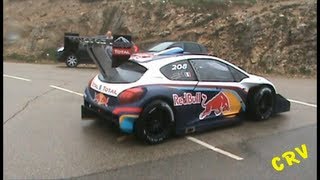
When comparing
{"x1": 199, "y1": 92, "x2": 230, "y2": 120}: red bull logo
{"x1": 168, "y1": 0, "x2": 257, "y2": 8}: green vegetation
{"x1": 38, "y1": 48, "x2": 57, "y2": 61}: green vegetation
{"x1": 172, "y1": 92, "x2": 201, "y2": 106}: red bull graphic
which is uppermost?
{"x1": 168, "y1": 0, "x2": 257, "y2": 8}: green vegetation

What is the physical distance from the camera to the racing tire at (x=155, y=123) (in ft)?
23.1

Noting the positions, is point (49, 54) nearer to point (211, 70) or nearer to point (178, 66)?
point (211, 70)

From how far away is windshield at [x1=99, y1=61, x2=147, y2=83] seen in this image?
740 cm

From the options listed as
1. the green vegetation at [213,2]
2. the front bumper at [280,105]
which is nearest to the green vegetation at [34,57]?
the green vegetation at [213,2]

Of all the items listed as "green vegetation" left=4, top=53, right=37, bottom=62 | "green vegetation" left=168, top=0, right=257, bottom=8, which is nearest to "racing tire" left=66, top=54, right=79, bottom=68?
"green vegetation" left=4, top=53, right=37, bottom=62

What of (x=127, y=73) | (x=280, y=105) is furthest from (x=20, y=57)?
(x=127, y=73)

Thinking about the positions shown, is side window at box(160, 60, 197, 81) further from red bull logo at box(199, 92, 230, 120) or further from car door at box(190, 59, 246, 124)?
red bull logo at box(199, 92, 230, 120)

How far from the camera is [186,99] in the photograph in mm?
7523

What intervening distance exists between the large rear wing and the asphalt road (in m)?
1.04

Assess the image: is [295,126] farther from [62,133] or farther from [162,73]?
[62,133]

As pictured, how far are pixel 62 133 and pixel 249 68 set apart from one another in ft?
46.5

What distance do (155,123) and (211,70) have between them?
5.14ft

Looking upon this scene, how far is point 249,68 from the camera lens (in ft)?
68.0

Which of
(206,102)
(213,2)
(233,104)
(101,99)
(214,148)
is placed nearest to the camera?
(214,148)
